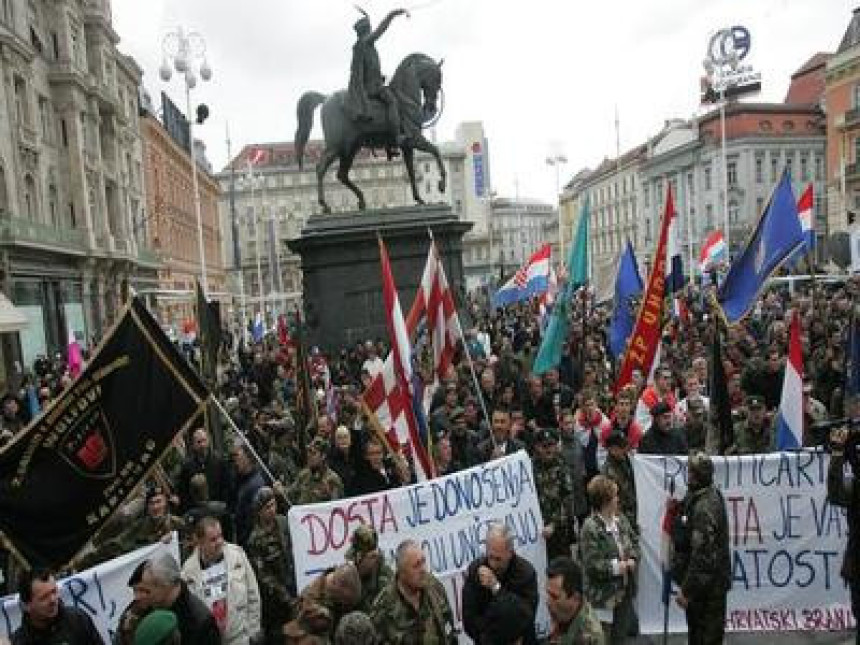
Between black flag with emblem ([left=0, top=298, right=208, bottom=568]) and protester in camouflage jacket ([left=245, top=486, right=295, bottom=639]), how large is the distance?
919 mm

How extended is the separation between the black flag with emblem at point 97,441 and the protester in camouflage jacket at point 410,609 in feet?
5.24

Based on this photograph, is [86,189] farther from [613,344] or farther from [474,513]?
[474,513]

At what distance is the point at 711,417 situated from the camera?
7.09 metres

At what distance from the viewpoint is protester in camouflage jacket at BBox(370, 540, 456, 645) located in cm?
418

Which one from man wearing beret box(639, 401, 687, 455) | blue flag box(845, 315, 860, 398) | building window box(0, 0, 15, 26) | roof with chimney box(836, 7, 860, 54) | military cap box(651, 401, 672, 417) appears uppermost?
roof with chimney box(836, 7, 860, 54)

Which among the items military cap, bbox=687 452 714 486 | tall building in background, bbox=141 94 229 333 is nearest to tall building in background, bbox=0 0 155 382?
tall building in background, bbox=141 94 229 333

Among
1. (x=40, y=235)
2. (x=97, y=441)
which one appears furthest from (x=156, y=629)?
(x=40, y=235)

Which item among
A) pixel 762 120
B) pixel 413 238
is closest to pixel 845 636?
pixel 413 238

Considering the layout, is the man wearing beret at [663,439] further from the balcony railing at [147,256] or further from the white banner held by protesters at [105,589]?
the balcony railing at [147,256]

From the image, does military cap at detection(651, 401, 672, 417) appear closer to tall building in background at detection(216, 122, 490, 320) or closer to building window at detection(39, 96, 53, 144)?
building window at detection(39, 96, 53, 144)

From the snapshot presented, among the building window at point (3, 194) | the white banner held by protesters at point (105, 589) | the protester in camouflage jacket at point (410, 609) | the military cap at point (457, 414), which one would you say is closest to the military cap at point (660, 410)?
the military cap at point (457, 414)

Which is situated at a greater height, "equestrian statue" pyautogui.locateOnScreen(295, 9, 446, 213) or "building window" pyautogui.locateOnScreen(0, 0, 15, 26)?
"building window" pyautogui.locateOnScreen(0, 0, 15, 26)

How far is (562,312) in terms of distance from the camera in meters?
11.3

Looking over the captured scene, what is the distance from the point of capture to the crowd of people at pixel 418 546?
4023 millimetres
